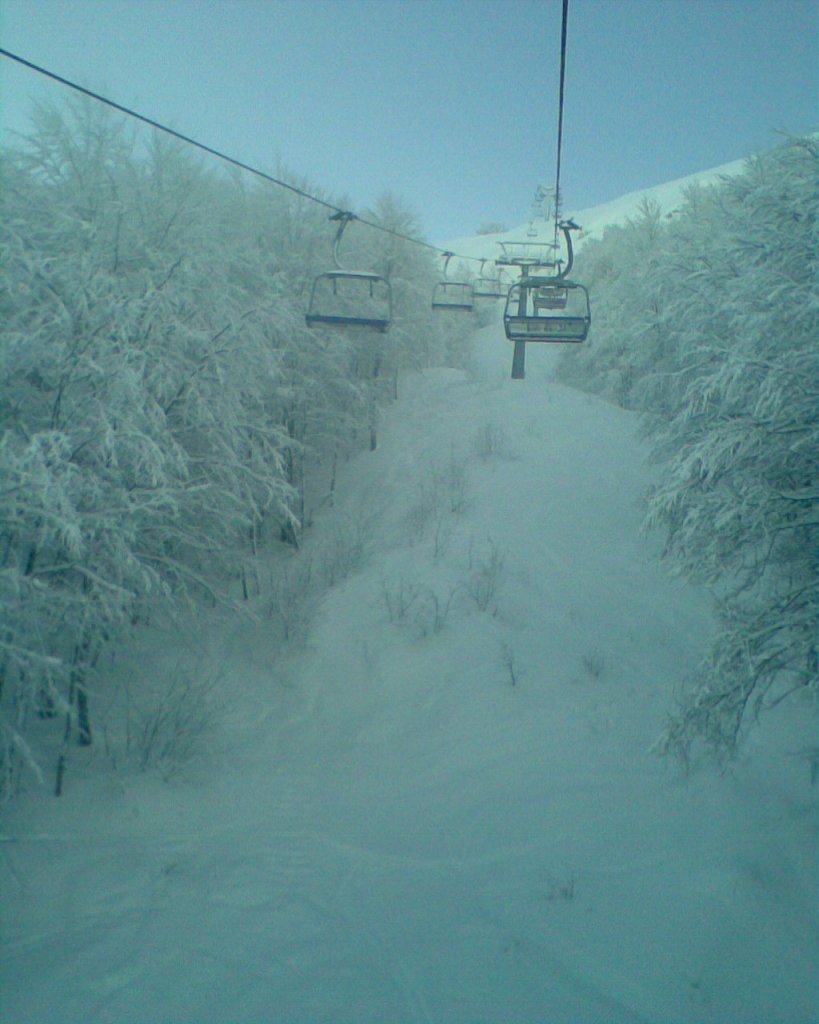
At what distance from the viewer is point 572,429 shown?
18.8 m

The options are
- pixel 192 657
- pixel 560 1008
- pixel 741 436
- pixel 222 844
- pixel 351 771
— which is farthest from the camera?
pixel 192 657

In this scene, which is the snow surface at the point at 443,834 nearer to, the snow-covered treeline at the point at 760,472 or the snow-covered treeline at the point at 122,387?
the snow-covered treeline at the point at 760,472

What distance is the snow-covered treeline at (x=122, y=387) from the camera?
21.4 ft

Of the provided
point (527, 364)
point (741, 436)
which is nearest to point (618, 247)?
point (527, 364)

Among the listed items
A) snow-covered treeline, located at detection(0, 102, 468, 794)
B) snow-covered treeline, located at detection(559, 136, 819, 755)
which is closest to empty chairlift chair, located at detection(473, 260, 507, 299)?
snow-covered treeline, located at detection(0, 102, 468, 794)

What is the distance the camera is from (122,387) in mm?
7750


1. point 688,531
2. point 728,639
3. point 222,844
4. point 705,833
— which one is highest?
point 688,531

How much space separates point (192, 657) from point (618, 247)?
103ft

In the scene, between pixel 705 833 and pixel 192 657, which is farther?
pixel 192 657

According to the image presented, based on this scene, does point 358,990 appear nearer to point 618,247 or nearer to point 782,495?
point 782,495

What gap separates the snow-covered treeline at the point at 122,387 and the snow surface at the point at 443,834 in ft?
5.33

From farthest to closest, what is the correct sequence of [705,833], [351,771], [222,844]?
[351,771]
[222,844]
[705,833]

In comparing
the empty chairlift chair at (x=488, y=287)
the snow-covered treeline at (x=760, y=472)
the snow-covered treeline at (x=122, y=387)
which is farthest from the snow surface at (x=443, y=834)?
the empty chairlift chair at (x=488, y=287)

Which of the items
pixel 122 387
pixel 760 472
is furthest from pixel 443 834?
pixel 122 387
